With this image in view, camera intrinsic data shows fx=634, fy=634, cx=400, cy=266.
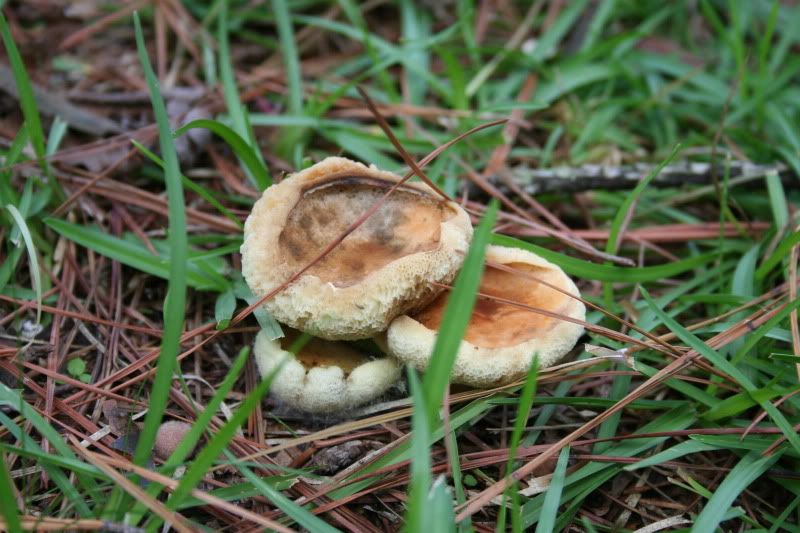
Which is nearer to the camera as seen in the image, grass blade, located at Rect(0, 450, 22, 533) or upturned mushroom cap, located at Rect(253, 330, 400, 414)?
grass blade, located at Rect(0, 450, 22, 533)

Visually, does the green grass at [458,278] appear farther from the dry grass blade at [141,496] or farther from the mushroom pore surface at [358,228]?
the mushroom pore surface at [358,228]

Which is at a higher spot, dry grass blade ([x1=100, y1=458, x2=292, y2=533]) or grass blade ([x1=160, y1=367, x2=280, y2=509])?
grass blade ([x1=160, y1=367, x2=280, y2=509])

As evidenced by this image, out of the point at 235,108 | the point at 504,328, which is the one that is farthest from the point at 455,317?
the point at 235,108

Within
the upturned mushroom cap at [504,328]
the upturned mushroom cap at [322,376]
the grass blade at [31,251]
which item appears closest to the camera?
the upturned mushroom cap at [504,328]

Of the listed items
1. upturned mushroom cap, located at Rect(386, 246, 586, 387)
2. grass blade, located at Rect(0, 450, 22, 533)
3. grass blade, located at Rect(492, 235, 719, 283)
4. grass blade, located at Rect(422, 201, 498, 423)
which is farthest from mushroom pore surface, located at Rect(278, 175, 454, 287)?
grass blade, located at Rect(0, 450, 22, 533)

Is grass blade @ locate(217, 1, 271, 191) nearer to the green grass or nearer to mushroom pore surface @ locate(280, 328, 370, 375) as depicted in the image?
the green grass

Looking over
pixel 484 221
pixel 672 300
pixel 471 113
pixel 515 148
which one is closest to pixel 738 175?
pixel 672 300

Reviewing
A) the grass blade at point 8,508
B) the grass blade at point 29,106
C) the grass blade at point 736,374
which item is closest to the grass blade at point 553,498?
the grass blade at point 736,374
